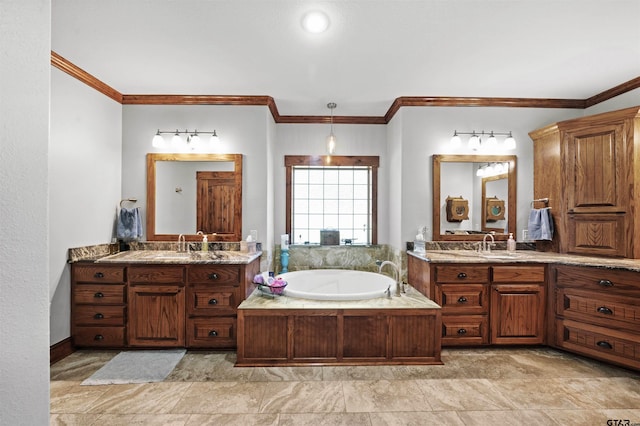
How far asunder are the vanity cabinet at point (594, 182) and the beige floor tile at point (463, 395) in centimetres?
186

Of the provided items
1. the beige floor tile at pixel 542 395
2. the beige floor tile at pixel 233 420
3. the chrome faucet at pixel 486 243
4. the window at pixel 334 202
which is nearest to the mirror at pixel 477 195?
the chrome faucet at pixel 486 243

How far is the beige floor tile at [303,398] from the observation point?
207cm

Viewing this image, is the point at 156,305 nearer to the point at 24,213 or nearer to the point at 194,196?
the point at 194,196

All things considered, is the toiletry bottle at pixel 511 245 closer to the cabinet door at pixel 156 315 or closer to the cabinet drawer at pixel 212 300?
the cabinet drawer at pixel 212 300

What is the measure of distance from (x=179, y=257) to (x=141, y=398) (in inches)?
49.4

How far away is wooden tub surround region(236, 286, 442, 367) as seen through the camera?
2.64 metres

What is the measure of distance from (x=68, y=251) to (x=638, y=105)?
5.49m

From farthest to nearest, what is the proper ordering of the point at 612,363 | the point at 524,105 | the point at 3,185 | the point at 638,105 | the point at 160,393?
the point at 524,105 → the point at 638,105 → the point at 612,363 → the point at 160,393 → the point at 3,185

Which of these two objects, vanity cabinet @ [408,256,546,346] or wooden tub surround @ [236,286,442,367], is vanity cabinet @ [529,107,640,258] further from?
wooden tub surround @ [236,286,442,367]

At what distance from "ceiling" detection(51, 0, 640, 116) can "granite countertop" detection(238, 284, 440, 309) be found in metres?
2.07

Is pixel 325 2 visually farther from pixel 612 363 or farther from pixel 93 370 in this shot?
pixel 612 363

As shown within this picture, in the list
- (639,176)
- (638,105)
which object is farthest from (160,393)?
(638,105)

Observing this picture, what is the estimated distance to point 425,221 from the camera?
360cm

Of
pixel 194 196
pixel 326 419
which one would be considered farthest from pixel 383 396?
pixel 194 196
